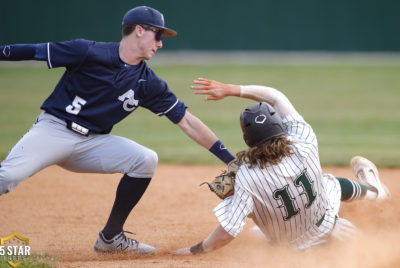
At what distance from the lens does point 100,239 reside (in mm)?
4488

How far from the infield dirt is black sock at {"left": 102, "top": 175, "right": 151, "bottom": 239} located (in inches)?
8.3

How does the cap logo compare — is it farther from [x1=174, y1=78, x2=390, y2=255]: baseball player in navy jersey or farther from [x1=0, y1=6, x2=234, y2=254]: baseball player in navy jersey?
[x1=0, y1=6, x2=234, y2=254]: baseball player in navy jersey

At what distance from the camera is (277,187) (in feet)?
12.3

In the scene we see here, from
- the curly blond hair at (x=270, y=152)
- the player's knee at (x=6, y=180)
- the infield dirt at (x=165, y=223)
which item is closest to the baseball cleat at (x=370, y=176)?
A: the infield dirt at (x=165, y=223)

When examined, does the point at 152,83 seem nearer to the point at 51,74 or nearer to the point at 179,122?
the point at 179,122

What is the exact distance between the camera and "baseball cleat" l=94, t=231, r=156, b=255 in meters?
4.47

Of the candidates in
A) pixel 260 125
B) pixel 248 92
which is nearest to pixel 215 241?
pixel 260 125

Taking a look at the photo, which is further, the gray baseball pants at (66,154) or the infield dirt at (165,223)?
the infield dirt at (165,223)

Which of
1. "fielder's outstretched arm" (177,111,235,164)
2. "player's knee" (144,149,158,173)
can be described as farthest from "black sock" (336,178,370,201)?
"player's knee" (144,149,158,173)

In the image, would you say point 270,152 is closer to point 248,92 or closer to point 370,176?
point 248,92

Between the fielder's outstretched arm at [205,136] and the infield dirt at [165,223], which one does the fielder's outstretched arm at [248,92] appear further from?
the infield dirt at [165,223]

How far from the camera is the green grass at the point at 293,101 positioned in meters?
9.00

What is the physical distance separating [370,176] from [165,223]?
1.98m

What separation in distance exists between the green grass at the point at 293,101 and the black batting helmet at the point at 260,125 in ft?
14.2
